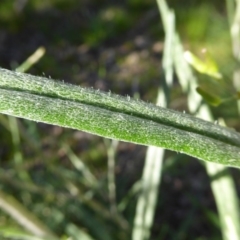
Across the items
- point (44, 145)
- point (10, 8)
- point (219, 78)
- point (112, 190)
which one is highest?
point (10, 8)

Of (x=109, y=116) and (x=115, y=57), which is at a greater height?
(x=115, y=57)

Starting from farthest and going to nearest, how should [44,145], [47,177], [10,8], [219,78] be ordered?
[10,8] < [44,145] < [47,177] < [219,78]

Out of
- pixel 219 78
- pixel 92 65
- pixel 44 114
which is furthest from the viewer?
pixel 92 65

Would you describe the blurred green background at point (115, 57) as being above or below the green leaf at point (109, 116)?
above

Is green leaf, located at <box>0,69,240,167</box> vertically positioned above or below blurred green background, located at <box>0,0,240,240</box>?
below

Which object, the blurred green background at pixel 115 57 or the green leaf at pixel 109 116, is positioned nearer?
the green leaf at pixel 109 116

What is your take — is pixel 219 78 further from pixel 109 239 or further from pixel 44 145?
pixel 44 145

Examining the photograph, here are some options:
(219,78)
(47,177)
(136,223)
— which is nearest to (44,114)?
(219,78)

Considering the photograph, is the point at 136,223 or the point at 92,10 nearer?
the point at 136,223

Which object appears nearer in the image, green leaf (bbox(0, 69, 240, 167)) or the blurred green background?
green leaf (bbox(0, 69, 240, 167))

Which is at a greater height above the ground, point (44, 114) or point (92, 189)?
point (92, 189)

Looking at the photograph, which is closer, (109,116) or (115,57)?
(109,116)
